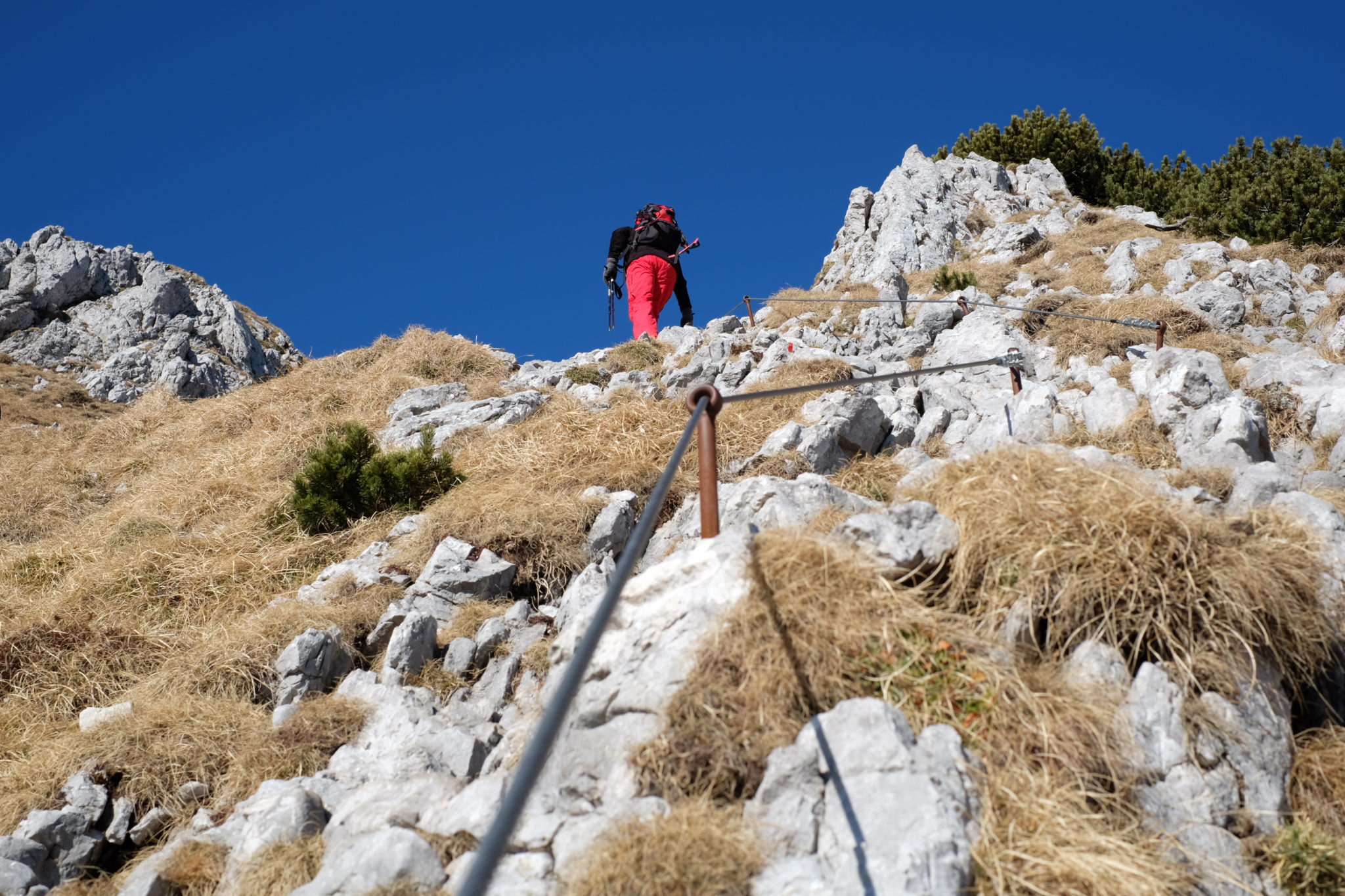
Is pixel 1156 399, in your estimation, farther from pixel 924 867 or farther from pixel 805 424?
pixel 924 867

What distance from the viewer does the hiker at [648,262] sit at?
49.4 ft

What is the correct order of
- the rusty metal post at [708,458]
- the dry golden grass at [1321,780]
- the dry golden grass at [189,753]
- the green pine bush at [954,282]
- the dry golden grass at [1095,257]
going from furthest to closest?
the green pine bush at [954,282] < the dry golden grass at [1095,257] < the dry golden grass at [189,753] < the rusty metal post at [708,458] < the dry golden grass at [1321,780]

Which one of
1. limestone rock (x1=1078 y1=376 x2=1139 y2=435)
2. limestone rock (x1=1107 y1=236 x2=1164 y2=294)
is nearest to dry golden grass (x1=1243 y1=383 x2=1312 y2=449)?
limestone rock (x1=1078 y1=376 x2=1139 y2=435)

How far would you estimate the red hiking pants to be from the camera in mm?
15047

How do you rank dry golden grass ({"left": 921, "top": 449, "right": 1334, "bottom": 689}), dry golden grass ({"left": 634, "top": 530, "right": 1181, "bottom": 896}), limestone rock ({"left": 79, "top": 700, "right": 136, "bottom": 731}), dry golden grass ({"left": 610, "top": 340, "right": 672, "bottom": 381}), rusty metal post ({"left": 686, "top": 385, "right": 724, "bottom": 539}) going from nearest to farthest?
dry golden grass ({"left": 634, "top": 530, "right": 1181, "bottom": 896}), dry golden grass ({"left": 921, "top": 449, "right": 1334, "bottom": 689}), rusty metal post ({"left": 686, "top": 385, "right": 724, "bottom": 539}), limestone rock ({"left": 79, "top": 700, "right": 136, "bottom": 731}), dry golden grass ({"left": 610, "top": 340, "right": 672, "bottom": 381})

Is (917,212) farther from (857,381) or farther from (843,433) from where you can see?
(857,381)

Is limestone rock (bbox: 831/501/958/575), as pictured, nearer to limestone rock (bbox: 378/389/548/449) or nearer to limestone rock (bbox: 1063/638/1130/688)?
limestone rock (bbox: 1063/638/1130/688)

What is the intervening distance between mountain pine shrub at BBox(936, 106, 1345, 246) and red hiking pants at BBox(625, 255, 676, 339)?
11.6m

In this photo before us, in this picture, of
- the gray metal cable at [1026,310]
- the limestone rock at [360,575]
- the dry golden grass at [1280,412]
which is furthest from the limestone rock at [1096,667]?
the gray metal cable at [1026,310]

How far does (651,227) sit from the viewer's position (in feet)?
49.8

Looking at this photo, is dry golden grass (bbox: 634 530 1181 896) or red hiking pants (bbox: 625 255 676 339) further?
red hiking pants (bbox: 625 255 676 339)

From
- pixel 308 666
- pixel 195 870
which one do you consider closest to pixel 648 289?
pixel 308 666

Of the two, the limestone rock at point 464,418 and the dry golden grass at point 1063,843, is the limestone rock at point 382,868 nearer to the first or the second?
the dry golden grass at point 1063,843

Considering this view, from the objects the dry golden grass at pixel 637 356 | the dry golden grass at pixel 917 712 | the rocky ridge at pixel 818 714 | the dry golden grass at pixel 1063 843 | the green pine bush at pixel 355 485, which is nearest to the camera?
the dry golden grass at pixel 1063 843
